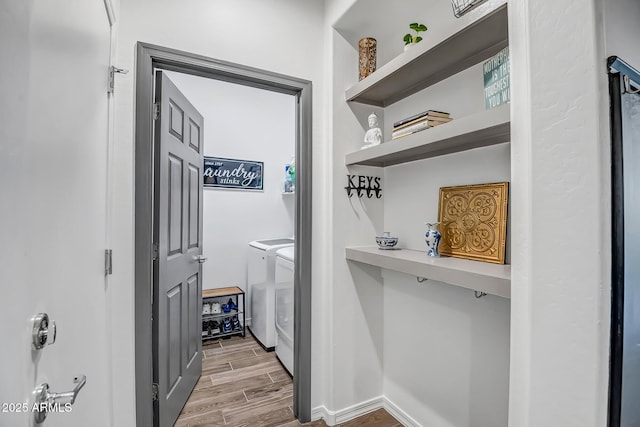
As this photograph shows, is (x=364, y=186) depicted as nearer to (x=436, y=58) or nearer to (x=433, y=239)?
(x=433, y=239)

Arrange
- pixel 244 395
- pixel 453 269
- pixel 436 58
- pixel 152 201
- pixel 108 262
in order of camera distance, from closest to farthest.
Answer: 1. pixel 453 269
2. pixel 108 262
3. pixel 436 58
4. pixel 152 201
5. pixel 244 395

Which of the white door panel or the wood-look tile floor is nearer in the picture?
the white door panel

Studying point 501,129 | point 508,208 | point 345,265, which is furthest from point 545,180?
point 345,265

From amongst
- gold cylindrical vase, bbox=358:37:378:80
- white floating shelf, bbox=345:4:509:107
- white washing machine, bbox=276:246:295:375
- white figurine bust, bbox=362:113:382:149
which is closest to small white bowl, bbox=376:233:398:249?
white figurine bust, bbox=362:113:382:149

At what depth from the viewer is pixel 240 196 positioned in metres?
3.46

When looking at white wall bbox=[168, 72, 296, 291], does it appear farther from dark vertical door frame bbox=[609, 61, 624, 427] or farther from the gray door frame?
dark vertical door frame bbox=[609, 61, 624, 427]

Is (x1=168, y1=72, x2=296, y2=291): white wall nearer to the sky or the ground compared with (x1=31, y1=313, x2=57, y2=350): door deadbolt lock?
nearer to the sky

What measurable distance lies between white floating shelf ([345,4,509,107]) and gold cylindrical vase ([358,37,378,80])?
129mm

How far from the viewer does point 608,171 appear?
0.76 metres

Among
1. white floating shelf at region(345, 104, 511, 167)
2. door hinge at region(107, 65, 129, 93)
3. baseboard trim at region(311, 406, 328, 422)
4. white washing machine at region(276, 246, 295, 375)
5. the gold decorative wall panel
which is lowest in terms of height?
baseboard trim at region(311, 406, 328, 422)

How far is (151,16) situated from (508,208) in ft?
6.45

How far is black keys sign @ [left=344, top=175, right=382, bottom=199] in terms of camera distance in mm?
A: 1947

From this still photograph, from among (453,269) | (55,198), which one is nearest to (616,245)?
(453,269)

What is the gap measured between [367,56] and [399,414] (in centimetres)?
227
